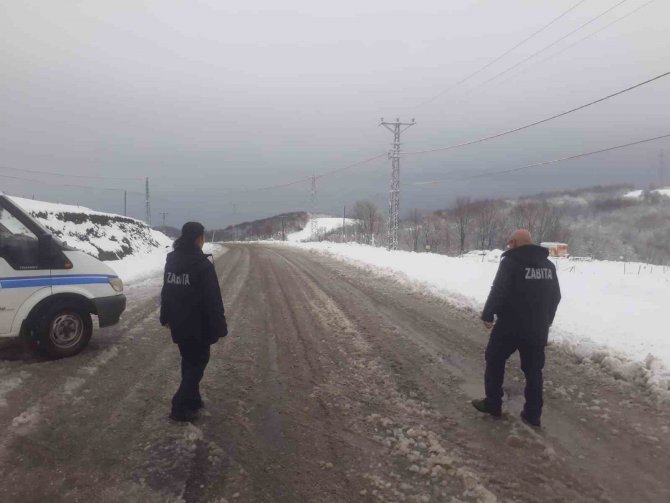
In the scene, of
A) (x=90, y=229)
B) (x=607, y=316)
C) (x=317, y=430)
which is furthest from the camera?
(x=90, y=229)

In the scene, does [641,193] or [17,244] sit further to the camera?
[641,193]

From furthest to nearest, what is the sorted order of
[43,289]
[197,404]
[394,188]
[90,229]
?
1. [394,188]
2. [90,229]
3. [43,289]
4. [197,404]

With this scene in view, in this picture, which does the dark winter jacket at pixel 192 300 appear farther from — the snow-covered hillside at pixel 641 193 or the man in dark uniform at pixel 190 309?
the snow-covered hillside at pixel 641 193

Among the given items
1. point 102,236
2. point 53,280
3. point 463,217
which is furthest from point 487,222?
point 53,280

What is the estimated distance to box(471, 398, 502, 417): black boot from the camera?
4.54 metres

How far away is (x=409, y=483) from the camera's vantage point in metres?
3.31

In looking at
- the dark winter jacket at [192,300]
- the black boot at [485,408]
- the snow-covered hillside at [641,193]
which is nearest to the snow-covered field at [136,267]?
the dark winter jacket at [192,300]

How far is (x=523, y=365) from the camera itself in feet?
15.0

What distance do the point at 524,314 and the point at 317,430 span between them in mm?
2347

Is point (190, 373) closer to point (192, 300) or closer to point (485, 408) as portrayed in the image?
point (192, 300)

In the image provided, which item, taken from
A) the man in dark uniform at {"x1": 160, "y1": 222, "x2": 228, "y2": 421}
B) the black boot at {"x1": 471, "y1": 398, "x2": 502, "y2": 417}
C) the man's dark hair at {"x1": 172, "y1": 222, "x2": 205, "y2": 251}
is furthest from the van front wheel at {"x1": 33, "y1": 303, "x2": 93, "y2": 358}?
the black boot at {"x1": 471, "y1": 398, "x2": 502, "y2": 417}

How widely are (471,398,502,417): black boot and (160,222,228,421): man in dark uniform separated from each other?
107 inches

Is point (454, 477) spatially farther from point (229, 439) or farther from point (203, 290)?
point (203, 290)

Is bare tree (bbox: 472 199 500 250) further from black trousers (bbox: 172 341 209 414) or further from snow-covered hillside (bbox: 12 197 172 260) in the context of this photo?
black trousers (bbox: 172 341 209 414)
